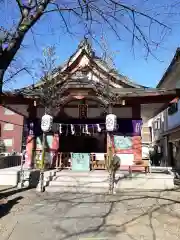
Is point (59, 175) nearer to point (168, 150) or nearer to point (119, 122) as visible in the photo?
point (119, 122)

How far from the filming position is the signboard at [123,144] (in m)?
15.3

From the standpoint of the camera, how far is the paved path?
6.07 m

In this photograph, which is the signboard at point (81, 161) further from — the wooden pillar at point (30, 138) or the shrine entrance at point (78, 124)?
the wooden pillar at point (30, 138)

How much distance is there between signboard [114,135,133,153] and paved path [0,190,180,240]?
16.3ft

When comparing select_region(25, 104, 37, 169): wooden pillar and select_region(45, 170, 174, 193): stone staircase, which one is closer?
select_region(45, 170, 174, 193): stone staircase

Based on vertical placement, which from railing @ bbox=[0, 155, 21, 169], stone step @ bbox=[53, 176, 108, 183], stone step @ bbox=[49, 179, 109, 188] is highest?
railing @ bbox=[0, 155, 21, 169]

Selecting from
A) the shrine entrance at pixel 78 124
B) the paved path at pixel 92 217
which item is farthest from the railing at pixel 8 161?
the paved path at pixel 92 217

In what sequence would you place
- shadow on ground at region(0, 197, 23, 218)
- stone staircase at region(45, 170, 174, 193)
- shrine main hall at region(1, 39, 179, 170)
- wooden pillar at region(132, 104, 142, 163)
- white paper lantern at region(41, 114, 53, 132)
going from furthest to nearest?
wooden pillar at region(132, 104, 142, 163)
shrine main hall at region(1, 39, 179, 170)
white paper lantern at region(41, 114, 53, 132)
stone staircase at region(45, 170, 174, 193)
shadow on ground at region(0, 197, 23, 218)

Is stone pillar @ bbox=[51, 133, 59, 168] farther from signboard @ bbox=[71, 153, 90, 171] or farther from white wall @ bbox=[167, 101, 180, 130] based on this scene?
white wall @ bbox=[167, 101, 180, 130]

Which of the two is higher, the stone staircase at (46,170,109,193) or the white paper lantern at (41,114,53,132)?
the white paper lantern at (41,114,53,132)

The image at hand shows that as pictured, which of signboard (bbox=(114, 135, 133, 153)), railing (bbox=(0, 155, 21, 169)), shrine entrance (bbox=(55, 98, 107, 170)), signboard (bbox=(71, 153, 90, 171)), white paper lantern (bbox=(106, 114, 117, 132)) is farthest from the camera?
railing (bbox=(0, 155, 21, 169))

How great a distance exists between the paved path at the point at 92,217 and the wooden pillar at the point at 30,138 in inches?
209

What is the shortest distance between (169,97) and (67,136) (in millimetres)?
6865

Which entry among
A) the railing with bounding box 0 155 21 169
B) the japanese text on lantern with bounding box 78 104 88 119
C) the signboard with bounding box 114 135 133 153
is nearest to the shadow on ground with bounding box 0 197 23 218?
the signboard with bounding box 114 135 133 153
